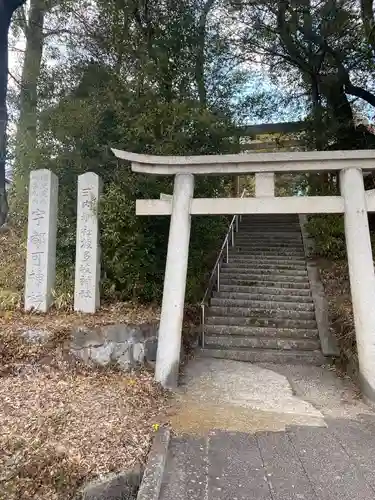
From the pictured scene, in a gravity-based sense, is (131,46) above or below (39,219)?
above

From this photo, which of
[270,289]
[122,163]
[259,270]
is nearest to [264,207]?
[122,163]

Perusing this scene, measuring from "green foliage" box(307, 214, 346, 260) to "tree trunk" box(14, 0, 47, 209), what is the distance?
692cm

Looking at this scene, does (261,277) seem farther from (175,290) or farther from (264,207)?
(175,290)

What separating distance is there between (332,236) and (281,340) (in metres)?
4.29

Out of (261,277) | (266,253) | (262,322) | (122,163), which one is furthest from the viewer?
(266,253)

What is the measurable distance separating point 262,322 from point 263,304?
565mm

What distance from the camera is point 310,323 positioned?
7.13m

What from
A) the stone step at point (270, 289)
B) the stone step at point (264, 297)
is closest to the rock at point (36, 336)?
the stone step at point (264, 297)

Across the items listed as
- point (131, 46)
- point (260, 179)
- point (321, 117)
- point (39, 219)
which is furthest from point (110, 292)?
point (321, 117)

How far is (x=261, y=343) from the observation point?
265 inches

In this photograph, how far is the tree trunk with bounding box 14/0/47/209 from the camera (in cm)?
698

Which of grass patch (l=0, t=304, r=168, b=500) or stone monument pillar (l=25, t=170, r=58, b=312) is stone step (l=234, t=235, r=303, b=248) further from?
stone monument pillar (l=25, t=170, r=58, b=312)

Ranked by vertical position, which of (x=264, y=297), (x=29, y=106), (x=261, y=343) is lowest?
(x=261, y=343)

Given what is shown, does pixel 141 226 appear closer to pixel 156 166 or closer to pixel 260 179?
pixel 156 166
